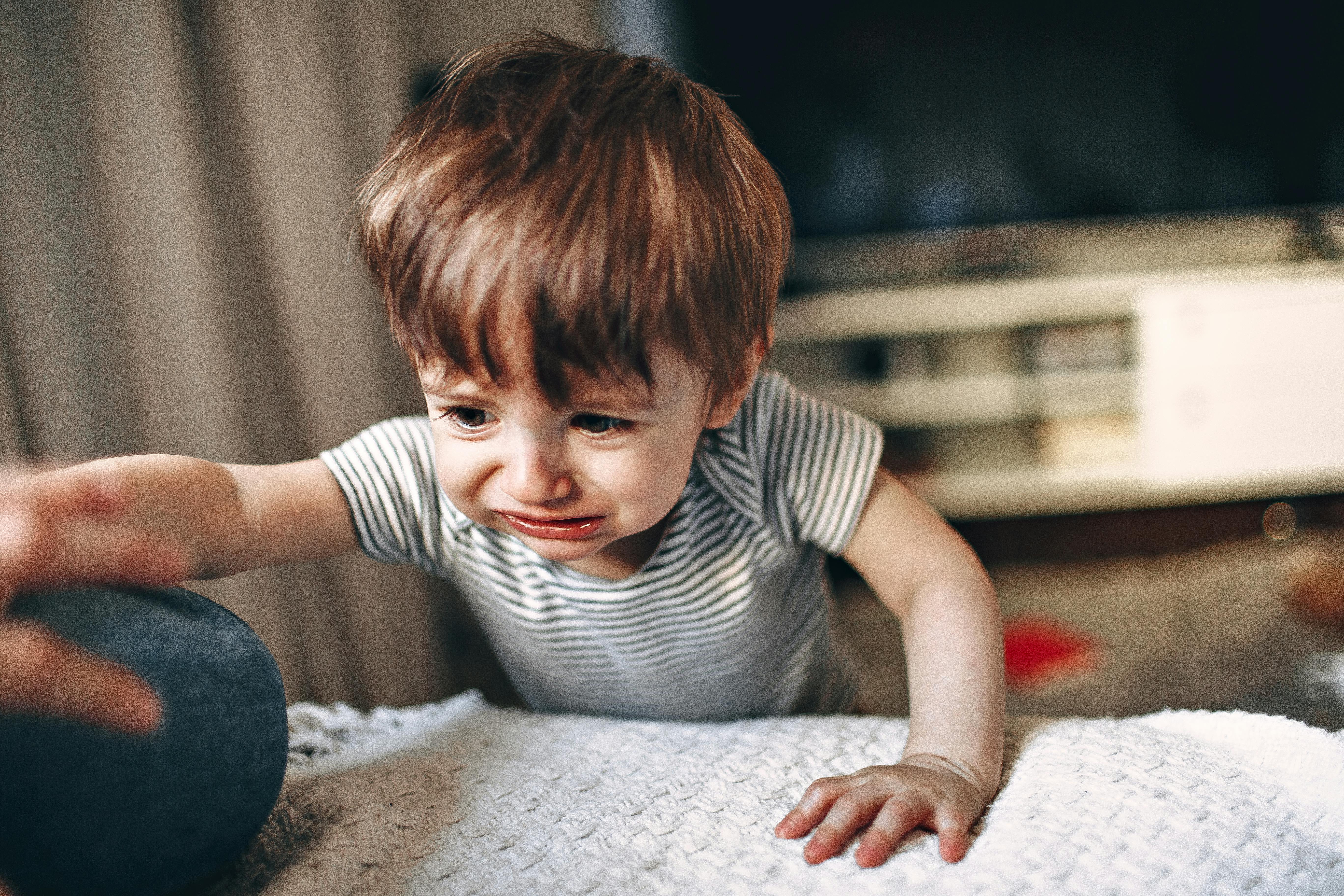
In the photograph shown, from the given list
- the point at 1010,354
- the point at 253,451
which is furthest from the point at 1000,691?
the point at 1010,354

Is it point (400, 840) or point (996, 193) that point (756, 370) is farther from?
point (996, 193)

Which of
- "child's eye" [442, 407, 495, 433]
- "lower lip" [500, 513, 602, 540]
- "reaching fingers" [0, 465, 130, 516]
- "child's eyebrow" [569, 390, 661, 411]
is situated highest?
"reaching fingers" [0, 465, 130, 516]

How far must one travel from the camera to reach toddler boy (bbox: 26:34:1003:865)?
43 cm

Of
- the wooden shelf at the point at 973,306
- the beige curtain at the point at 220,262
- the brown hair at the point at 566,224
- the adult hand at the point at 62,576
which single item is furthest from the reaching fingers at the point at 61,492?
the wooden shelf at the point at 973,306

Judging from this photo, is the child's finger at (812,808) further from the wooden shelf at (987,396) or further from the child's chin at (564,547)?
the wooden shelf at (987,396)

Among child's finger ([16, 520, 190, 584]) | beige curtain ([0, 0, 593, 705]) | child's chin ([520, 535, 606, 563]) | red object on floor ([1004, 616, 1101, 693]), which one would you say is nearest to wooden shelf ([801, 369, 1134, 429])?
red object on floor ([1004, 616, 1101, 693])

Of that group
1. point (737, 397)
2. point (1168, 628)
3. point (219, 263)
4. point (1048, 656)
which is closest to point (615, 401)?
point (737, 397)

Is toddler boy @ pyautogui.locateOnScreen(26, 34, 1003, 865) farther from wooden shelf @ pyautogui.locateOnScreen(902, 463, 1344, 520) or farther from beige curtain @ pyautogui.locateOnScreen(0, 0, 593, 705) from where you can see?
wooden shelf @ pyautogui.locateOnScreen(902, 463, 1344, 520)

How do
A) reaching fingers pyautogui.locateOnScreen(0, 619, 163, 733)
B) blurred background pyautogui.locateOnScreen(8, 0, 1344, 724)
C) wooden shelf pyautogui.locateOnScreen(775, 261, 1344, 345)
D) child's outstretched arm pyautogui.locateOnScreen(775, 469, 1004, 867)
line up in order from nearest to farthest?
reaching fingers pyautogui.locateOnScreen(0, 619, 163, 733) < child's outstretched arm pyautogui.locateOnScreen(775, 469, 1004, 867) < blurred background pyautogui.locateOnScreen(8, 0, 1344, 724) < wooden shelf pyautogui.locateOnScreen(775, 261, 1344, 345)

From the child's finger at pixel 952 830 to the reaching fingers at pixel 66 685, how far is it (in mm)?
335

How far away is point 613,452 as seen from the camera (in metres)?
0.47

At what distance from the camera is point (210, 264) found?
881mm

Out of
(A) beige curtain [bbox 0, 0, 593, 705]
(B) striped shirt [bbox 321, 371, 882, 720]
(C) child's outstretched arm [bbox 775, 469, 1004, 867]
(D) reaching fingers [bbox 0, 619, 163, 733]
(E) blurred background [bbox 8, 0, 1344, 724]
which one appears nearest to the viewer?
(D) reaching fingers [bbox 0, 619, 163, 733]

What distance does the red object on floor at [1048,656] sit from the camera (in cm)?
105
